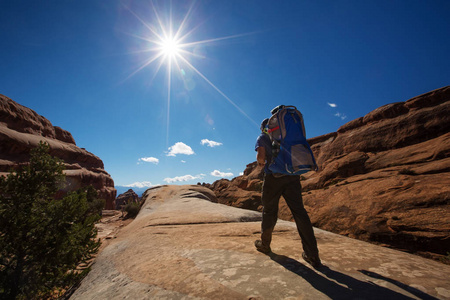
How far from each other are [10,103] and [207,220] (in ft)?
170

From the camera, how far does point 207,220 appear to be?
630 centimetres

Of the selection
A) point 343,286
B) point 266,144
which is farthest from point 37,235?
point 343,286

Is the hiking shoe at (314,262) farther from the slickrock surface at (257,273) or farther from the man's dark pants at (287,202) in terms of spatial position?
the man's dark pants at (287,202)

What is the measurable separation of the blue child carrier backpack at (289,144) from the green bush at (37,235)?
5.49 metres

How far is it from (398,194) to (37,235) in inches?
522

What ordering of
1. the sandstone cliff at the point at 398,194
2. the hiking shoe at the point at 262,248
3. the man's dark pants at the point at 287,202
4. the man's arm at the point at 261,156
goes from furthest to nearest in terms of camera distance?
the sandstone cliff at the point at 398,194, the man's arm at the point at 261,156, the hiking shoe at the point at 262,248, the man's dark pants at the point at 287,202

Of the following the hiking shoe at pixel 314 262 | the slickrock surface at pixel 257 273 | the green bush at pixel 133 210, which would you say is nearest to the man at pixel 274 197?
the hiking shoe at pixel 314 262

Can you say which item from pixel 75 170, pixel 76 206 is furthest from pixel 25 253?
pixel 75 170

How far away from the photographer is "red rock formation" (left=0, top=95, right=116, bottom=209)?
29.3 metres

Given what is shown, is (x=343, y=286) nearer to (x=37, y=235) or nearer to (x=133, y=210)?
(x=37, y=235)

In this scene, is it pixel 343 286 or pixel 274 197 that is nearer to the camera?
pixel 343 286

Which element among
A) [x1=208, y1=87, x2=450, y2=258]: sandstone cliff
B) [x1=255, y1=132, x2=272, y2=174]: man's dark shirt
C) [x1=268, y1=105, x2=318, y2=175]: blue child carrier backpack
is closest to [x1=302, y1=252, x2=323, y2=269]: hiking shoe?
[x1=268, y1=105, x2=318, y2=175]: blue child carrier backpack

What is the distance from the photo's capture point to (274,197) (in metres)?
3.21

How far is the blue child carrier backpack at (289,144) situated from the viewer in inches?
113
